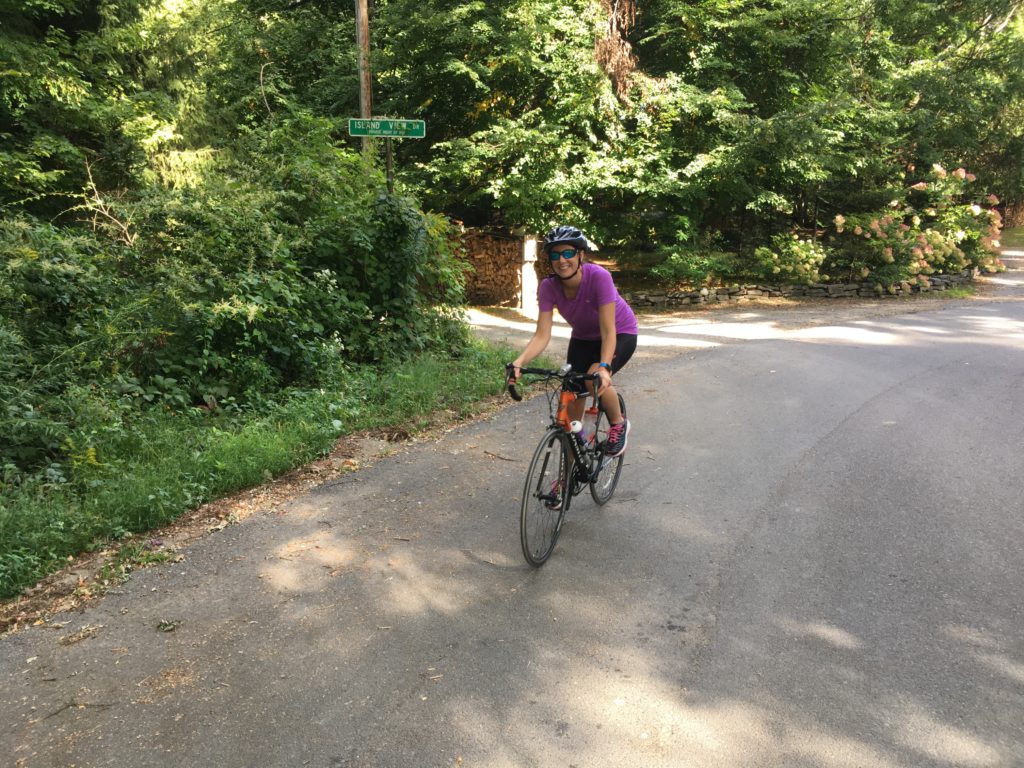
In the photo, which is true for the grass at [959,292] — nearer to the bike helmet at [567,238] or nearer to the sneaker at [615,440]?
the sneaker at [615,440]

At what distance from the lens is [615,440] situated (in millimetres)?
5242

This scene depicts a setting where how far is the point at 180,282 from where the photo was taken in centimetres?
713

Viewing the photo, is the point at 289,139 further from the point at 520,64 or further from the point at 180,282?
the point at 520,64

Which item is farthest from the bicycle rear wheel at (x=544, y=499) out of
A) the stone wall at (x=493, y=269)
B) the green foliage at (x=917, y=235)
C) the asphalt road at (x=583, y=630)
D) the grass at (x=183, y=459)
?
the green foliage at (x=917, y=235)

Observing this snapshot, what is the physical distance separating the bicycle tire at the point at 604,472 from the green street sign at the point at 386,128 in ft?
17.5

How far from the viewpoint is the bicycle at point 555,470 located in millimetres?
4422

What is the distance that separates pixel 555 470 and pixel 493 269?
13.7 metres

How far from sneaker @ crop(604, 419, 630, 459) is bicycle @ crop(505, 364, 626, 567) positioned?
0.13 feet

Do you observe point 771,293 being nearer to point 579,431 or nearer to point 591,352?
point 591,352

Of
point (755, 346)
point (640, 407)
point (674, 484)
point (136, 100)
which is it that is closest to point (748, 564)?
point (674, 484)

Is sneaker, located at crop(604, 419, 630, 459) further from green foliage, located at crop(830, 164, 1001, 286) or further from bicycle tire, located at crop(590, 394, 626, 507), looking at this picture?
green foliage, located at crop(830, 164, 1001, 286)

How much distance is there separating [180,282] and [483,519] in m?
4.06

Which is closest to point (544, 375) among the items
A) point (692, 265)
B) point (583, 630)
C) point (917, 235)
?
point (583, 630)

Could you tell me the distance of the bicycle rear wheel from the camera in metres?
4.38
